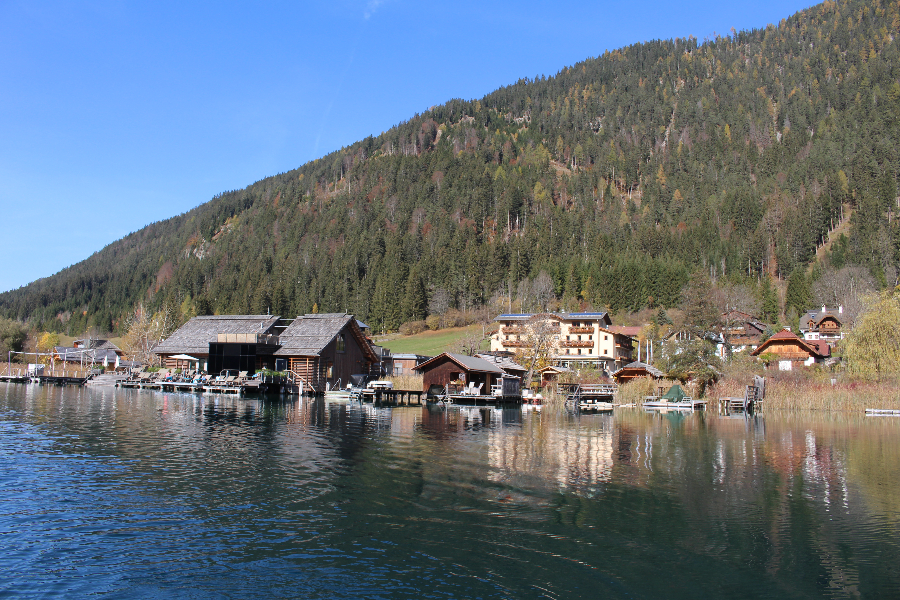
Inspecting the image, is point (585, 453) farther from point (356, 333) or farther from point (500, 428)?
point (356, 333)

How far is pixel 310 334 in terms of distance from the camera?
73500 millimetres

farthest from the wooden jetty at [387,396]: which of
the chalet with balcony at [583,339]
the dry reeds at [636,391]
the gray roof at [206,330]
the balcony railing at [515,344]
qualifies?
the chalet with balcony at [583,339]

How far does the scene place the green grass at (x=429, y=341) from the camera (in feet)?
369

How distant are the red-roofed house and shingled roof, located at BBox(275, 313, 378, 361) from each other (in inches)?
2282

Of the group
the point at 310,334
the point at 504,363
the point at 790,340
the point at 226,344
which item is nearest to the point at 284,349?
the point at 310,334

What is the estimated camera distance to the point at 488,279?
15162 centimetres

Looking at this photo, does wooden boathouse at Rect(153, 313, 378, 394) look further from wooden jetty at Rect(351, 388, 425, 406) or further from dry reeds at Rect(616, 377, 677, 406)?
dry reeds at Rect(616, 377, 677, 406)

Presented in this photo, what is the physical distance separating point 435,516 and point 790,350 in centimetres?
8765

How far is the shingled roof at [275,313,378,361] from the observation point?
7088 centimetres

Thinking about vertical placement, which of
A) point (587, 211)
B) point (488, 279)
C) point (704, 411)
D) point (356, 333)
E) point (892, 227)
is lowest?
point (704, 411)

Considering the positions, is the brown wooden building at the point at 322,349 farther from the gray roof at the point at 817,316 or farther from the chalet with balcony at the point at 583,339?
the gray roof at the point at 817,316

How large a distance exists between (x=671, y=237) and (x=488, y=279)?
160ft

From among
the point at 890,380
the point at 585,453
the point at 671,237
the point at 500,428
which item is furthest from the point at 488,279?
the point at 585,453

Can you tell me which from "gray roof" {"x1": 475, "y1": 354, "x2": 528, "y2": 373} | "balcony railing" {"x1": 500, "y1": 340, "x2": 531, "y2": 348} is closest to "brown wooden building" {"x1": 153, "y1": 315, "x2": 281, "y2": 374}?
"gray roof" {"x1": 475, "y1": 354, "x2": 528, "y2": 373}
